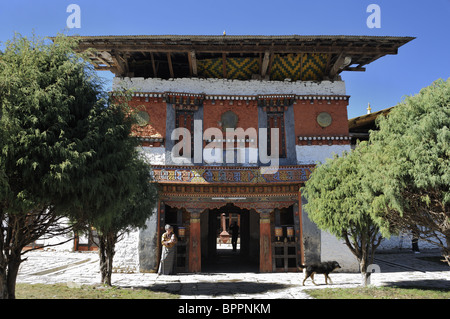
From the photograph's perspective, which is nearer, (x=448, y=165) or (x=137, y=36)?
(x=448, y=165)

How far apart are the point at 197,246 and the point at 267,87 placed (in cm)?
728

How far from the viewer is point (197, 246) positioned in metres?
13.2

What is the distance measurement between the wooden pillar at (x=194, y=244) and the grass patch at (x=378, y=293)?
5063mm

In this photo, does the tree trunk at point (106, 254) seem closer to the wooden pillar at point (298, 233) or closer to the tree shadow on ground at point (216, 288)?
the tree shadow on ground at point (216, 288)

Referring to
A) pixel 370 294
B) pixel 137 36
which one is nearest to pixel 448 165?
pixel 370 294

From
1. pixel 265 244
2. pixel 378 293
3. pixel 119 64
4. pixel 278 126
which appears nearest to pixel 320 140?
pixel 278 126

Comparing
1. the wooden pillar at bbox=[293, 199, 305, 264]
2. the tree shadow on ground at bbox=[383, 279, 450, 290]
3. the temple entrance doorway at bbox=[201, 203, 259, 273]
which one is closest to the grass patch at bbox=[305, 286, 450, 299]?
the tree shadow on ground at bbox=[383, 279, 450, 290]

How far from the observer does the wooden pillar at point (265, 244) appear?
1313 cm

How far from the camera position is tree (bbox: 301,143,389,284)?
883 centimetres

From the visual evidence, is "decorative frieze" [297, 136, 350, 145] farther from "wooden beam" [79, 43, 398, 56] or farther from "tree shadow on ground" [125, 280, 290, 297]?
"tree shadow on ground" [125, 280, 290, 297]

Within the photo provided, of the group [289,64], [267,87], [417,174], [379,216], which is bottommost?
[379,216]
